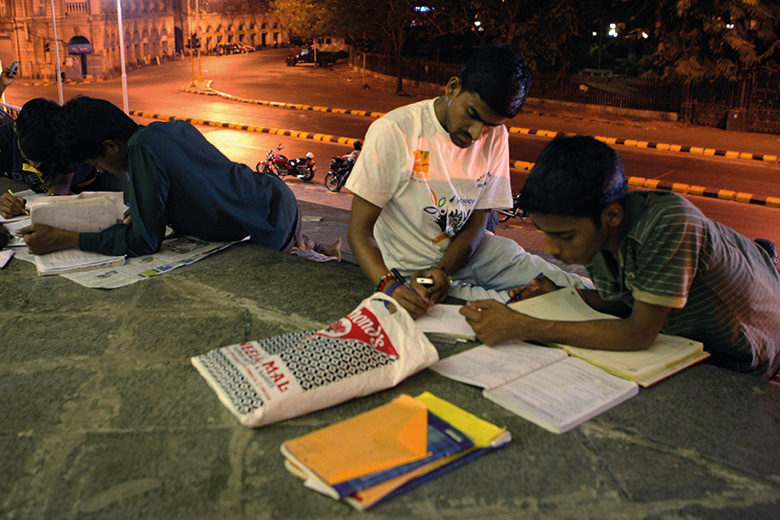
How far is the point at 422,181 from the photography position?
322 cm

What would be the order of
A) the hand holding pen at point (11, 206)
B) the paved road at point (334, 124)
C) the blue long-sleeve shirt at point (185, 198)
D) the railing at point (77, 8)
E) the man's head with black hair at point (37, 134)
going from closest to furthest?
the blue long-sleeve shirt at point (185, 198) → the man's head with black hair at point (37, 134) → the hand holding pen at point (11, 206) → the paved road at point (334, 124) → the railing at point (77, 8)

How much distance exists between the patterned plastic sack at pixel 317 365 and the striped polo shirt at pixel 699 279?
689 millimetres

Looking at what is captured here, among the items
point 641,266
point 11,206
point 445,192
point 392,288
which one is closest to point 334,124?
point 11,206

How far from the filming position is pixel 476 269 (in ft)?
11.5

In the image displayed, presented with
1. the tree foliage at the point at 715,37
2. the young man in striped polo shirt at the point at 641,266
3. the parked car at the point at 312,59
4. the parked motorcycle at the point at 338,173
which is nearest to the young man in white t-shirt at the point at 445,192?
the young man in striped polo shirt at the point at 641,266

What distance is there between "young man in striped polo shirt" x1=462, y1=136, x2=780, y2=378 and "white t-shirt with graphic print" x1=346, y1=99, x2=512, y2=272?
2.33ft

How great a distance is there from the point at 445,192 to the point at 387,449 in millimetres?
1537

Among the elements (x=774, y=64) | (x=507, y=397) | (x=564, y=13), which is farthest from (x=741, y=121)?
(x=507, y=397)

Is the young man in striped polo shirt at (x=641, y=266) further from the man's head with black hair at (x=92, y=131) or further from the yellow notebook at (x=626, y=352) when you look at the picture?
the man's head with black hair at (x=92, y=131)

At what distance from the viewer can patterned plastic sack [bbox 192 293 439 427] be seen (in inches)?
85.7

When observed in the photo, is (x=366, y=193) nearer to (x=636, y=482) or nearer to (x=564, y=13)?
(x=636, y=482)

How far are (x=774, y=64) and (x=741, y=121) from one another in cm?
132

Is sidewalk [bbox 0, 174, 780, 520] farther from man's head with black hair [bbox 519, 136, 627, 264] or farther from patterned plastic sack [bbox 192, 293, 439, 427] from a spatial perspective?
man's head with black hair [bbox 519, 136, 627, 264]

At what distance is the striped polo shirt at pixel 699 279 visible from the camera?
2.29m
